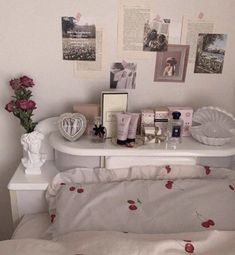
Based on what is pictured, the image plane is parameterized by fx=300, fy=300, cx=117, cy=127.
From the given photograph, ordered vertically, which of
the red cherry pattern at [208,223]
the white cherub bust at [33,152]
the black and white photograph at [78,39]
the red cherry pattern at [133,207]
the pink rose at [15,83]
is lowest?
the red cherry pattern at [208,223]

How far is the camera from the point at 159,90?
4.48 feet

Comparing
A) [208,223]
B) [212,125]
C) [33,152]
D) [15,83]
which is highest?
[15,83]

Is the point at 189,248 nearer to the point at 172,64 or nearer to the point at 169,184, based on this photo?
the point at 169,184

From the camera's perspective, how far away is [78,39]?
4.16 ft

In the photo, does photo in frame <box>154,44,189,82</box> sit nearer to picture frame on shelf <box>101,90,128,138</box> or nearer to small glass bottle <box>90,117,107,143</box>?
picture frame on shelf <box>101,90,128,138</box>

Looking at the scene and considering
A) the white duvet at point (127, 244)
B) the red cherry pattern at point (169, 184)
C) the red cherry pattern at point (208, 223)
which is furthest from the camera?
the red cherry pattern at point (169, 184)

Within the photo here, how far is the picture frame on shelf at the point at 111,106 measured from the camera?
1211mm

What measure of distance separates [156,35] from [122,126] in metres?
0.43

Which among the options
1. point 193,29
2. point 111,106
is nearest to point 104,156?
point 111,106

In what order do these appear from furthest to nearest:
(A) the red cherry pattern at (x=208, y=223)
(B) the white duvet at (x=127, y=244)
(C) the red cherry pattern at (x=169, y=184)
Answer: (C) the red cherry pattern at (x=169, y=184) → (A) the red cherry pattern at (x=208, y=223) → (B) the white duvet at (x=127, y=244)

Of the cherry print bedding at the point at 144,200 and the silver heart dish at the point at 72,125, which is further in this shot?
the silver heart dish at the point at 72,125

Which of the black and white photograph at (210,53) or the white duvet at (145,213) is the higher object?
the black and white photograph at (210,53)

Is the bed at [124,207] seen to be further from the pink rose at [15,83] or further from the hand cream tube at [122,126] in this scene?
the pink rose at [15,83]

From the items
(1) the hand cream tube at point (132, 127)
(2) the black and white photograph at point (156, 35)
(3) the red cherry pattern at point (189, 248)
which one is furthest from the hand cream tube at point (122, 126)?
(3) the red cherry pattern at point (189, 248)
